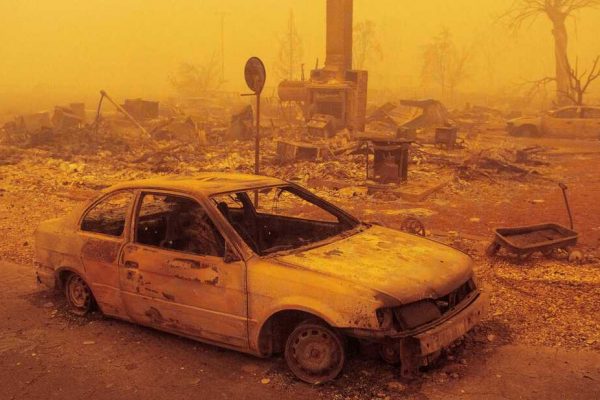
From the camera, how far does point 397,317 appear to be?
3.75 meters

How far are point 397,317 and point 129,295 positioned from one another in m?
2.31

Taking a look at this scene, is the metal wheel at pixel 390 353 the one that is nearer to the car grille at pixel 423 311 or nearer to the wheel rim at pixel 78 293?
the car grille at pixel 423 311

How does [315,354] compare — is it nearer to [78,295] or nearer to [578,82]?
[78,295]

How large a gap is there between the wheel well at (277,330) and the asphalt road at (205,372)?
0.56ft

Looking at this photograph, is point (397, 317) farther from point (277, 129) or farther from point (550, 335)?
point (277, 129)

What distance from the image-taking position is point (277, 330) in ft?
13.8

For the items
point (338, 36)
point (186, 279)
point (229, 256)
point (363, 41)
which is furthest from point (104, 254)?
point (363, 41)

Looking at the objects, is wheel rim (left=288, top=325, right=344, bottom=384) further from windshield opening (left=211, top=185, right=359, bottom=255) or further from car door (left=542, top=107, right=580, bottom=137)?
car door (left=542, top=107, right=580, bottom=137)

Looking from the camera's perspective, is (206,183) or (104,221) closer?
(206,183)

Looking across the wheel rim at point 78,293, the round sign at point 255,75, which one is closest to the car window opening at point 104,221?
the wheel rim at point 78,293

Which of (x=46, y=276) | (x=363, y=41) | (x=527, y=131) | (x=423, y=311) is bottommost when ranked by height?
(x=46, y=276)

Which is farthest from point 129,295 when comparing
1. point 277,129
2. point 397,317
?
point 277,129

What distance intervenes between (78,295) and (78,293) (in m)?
0.02

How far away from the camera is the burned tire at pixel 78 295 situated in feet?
17.4
